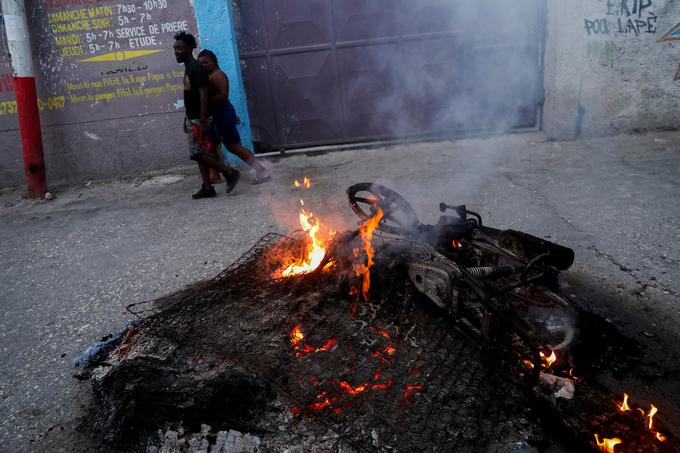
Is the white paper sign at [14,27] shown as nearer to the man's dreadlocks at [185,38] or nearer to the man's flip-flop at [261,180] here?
the man's dreadlocks at [185,38]

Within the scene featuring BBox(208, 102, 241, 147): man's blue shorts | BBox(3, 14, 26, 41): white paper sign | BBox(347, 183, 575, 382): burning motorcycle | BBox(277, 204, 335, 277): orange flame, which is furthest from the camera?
BBox(3, 14, 26, 41): white paper sign

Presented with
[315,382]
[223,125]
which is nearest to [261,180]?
[223,125]

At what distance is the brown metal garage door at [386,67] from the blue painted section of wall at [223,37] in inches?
18.9

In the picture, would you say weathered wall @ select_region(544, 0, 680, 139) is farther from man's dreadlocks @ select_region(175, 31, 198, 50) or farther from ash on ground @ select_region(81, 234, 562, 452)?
ash on ground @ select_region(81, 234, 562, 452)

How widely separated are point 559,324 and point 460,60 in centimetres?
589

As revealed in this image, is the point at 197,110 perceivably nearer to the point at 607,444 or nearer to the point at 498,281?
the point at 498,281

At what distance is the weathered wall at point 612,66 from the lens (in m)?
6.52

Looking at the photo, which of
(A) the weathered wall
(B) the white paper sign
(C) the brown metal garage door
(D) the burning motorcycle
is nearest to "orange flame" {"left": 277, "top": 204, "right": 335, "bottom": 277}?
(D) the burning motorcycle

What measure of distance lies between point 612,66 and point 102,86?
26.1 feet

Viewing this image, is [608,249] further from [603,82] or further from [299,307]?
[603,82]

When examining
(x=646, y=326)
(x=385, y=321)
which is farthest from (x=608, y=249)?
(x=385, y=321)

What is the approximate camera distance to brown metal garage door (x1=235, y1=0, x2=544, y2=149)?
23.7 feet

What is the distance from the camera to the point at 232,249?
4.52 meters

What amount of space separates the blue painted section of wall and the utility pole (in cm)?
254
